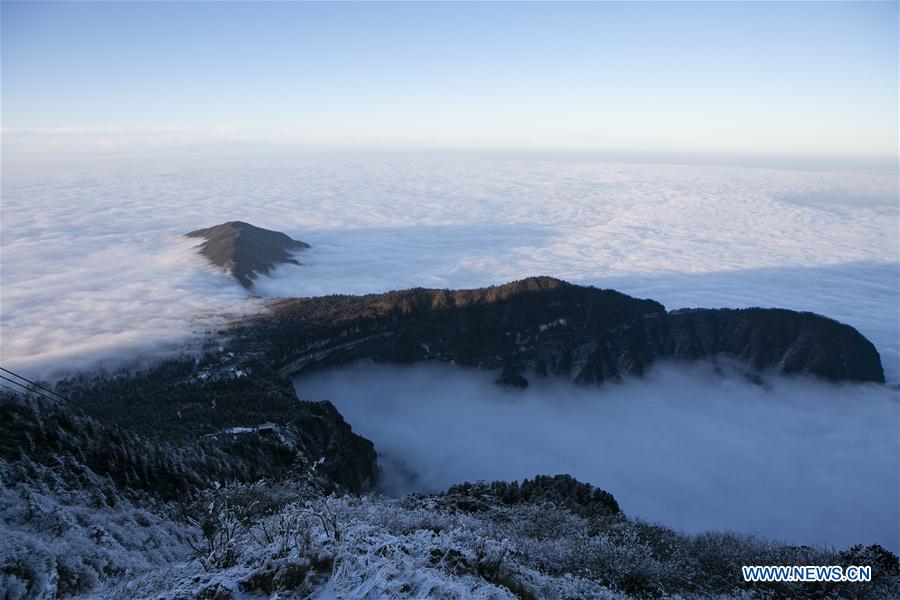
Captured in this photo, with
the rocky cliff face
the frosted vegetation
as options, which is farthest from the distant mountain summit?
the frosted vegetation

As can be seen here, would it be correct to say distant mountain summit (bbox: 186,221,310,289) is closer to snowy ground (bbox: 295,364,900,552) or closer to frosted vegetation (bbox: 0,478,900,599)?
snowy ground (bbox: 295,364,900,552)

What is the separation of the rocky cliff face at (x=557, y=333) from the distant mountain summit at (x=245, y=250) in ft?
100

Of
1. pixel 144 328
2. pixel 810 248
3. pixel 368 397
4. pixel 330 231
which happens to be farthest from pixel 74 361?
pixel 810 248

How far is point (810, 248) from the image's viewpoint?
171125 mm

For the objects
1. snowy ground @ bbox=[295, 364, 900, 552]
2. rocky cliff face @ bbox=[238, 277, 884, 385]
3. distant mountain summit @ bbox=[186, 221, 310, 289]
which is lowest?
snowy ground @ bbox=[295, 364, 900, 552]

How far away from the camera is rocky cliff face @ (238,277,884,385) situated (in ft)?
215

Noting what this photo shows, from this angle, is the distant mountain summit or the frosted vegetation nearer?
the frosted vegetation

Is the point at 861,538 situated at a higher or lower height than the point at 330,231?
lower

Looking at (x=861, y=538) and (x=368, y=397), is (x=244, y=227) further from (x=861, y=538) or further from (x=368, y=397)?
(x=861, y=538)

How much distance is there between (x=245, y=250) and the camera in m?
106

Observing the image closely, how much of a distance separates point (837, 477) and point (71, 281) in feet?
361

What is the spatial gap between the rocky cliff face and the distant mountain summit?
30.5m

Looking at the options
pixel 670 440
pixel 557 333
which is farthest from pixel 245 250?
pixel 670 440

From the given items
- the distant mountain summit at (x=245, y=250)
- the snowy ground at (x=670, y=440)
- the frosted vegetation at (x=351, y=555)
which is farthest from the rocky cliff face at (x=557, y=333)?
the frosted vegetation at (x=351, y=555)
